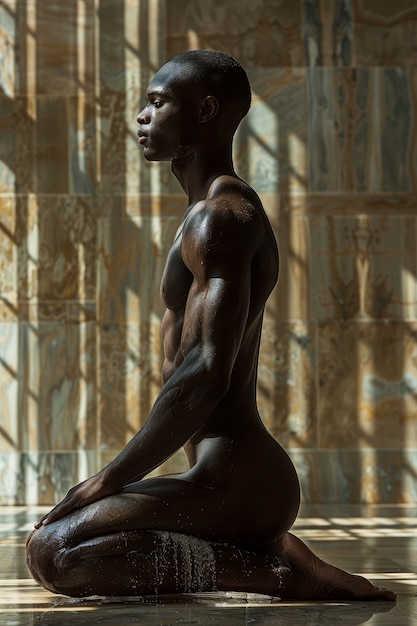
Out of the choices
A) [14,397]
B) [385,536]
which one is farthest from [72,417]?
[385,536]

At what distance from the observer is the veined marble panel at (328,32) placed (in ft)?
43.7

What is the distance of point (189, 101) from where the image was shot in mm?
5156

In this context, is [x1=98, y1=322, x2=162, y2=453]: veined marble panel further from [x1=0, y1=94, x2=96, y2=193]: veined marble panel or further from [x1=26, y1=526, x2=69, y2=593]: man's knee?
[x1=26, y1=526, x2=69, y2=593]: man's knee

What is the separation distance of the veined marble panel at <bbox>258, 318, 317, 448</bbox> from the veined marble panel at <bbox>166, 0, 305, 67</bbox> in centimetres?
310

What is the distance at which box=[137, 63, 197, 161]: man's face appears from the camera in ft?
17.0

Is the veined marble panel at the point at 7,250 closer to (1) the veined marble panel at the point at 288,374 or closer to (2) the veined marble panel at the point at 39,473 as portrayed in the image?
(2) the veined marble panel at the point at 39,473

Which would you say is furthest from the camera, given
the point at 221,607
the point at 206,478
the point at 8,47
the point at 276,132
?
the point at 8,47

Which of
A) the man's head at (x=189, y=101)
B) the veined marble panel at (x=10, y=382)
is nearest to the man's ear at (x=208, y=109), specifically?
the man's head at (x=189, y=101)

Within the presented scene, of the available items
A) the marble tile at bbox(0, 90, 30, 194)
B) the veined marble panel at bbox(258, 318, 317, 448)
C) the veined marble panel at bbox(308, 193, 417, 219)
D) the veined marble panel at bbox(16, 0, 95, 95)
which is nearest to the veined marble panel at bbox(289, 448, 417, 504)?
the veined marble panel at bbox(258, 318, 317, 448)

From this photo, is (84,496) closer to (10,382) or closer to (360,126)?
(10,382)

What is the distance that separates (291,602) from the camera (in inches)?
189

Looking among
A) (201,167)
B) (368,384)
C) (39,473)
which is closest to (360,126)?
(368,384)

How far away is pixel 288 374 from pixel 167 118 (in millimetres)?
8059

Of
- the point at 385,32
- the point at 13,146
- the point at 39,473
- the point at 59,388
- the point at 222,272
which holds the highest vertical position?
the point at 385,32
